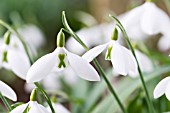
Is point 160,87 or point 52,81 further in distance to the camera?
point 52,81

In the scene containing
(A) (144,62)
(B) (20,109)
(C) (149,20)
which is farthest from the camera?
(A) (144,62)

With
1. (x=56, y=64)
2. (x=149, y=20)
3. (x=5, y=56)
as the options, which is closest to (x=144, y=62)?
(x=149, y=20)

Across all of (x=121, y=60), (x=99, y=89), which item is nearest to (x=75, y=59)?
(x=121, y=60)

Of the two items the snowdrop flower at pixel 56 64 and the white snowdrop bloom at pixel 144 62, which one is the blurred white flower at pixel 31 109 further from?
the white snowdrop bloom at pixel 144 62

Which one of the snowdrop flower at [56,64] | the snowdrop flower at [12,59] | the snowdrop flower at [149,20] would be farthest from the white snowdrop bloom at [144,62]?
the snowdrop flower at [56,64]

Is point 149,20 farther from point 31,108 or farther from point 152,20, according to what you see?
point 31,108

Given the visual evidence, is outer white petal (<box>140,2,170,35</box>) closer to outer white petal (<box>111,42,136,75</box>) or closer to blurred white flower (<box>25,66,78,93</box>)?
outer white petal (<box>111,42,136,75</box>)
